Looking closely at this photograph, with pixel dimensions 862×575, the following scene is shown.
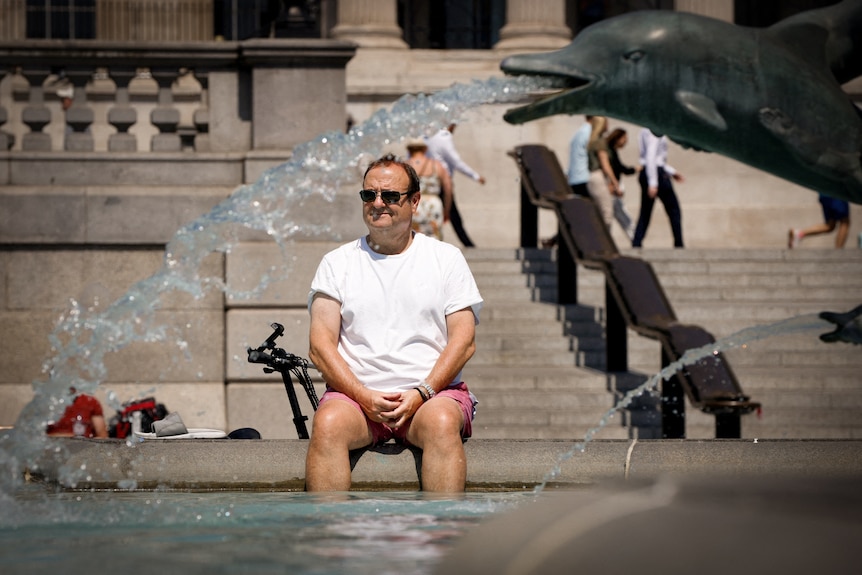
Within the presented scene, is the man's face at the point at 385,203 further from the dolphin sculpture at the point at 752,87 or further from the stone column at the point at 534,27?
the stone column at the point at 534,27

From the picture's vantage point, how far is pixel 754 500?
3.70 metres

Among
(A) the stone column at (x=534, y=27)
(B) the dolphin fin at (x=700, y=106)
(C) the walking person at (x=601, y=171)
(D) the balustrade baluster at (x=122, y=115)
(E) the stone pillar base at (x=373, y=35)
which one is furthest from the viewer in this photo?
(A) the stone column at (x=534, y=27)

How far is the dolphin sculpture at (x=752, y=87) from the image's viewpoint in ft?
24.5

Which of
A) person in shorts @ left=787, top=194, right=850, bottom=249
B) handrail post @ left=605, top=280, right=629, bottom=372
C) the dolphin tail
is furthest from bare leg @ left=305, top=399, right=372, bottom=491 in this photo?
person in shorts @ left=787, top=194, right=850, bottom=249

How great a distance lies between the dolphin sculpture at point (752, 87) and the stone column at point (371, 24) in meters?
17.3

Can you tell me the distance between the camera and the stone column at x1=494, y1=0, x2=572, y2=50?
82.3ft

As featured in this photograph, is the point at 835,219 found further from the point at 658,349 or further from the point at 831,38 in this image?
the point at 831,38

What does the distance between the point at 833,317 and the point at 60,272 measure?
699 cm

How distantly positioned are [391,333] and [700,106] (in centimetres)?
164

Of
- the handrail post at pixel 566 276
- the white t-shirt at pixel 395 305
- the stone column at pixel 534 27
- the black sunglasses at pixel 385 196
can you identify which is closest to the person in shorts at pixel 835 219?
the handrail post at pixel 566 276

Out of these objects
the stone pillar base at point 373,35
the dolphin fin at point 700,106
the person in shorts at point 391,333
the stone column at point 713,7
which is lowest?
the person in shorts at point 391,333

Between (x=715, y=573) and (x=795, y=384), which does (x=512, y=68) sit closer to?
(x=715, y=573)

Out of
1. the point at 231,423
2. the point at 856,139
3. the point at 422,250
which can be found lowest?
the point at 231,423

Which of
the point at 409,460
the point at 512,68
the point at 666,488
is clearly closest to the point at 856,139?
the point at 512,68
